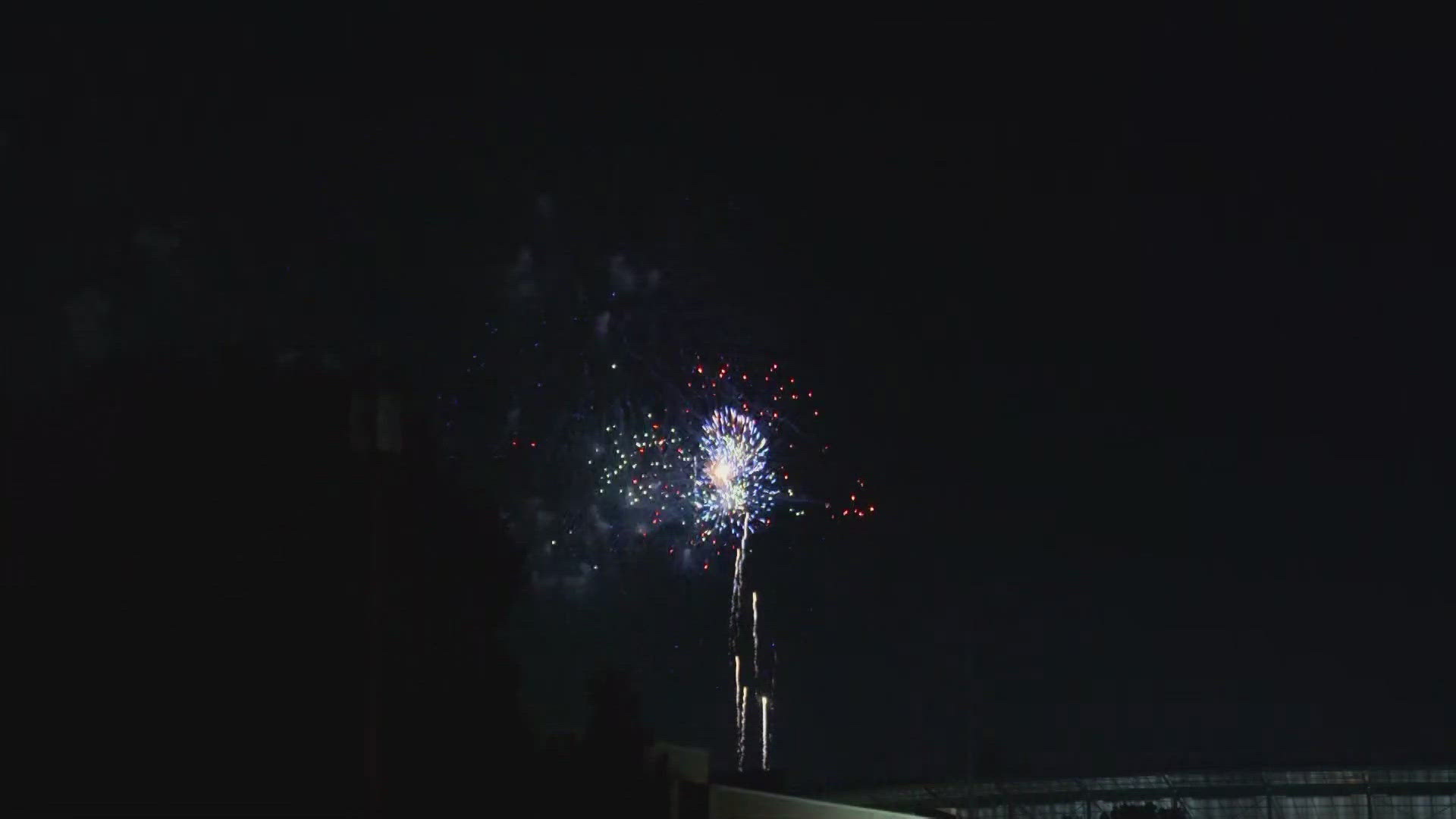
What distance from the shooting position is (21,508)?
1977 cm

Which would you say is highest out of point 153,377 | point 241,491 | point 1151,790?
point 153,377

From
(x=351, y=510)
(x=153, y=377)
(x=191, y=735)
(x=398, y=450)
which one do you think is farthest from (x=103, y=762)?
(x=398, y=450)

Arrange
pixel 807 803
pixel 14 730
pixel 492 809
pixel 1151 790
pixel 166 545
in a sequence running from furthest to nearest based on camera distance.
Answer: pixel 1151 790
pixel 492 809
pixel 166 545
pixel 14 730
pixel 807 803

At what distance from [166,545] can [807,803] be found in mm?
9084

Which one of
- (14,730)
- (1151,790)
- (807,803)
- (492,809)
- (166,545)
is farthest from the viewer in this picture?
(1151,790)

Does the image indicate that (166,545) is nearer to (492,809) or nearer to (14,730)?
(14,730)

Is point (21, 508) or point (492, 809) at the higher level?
point (21, 508)

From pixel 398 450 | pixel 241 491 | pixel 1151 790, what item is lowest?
pixel 1151 790

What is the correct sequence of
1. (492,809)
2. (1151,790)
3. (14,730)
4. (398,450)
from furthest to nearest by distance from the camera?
1. (1151,790)
2. (492,809)
3. (14,730)
4. (398,450)

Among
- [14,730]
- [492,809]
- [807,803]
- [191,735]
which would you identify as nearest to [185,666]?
[191,735]

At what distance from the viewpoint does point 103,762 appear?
57.9 feet

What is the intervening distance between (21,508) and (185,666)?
345cm

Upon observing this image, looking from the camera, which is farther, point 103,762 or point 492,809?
point 492,809

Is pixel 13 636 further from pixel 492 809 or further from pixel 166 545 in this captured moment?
pixel 492 809
